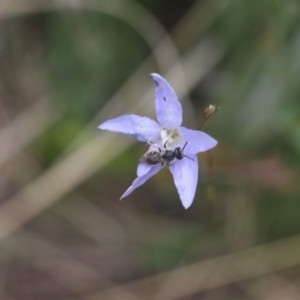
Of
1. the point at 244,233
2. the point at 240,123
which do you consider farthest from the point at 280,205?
the point at 240,123

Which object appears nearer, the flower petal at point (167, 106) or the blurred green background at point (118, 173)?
the flower petal at point (167, 106)

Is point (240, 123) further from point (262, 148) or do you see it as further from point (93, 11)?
point (93, 11)

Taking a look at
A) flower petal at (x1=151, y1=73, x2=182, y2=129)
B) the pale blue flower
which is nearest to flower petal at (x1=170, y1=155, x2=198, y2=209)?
the pale blue flower

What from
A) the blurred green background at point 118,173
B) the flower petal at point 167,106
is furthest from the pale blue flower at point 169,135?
the blurred green background at point 118,173

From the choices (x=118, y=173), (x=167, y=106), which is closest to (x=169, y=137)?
(x=167, y=106)

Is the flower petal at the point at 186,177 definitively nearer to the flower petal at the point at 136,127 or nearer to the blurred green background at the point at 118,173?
the flower petal at the point at 136,127

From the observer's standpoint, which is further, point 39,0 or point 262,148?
point 39,0

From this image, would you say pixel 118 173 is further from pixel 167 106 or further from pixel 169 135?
pixel 167 106
